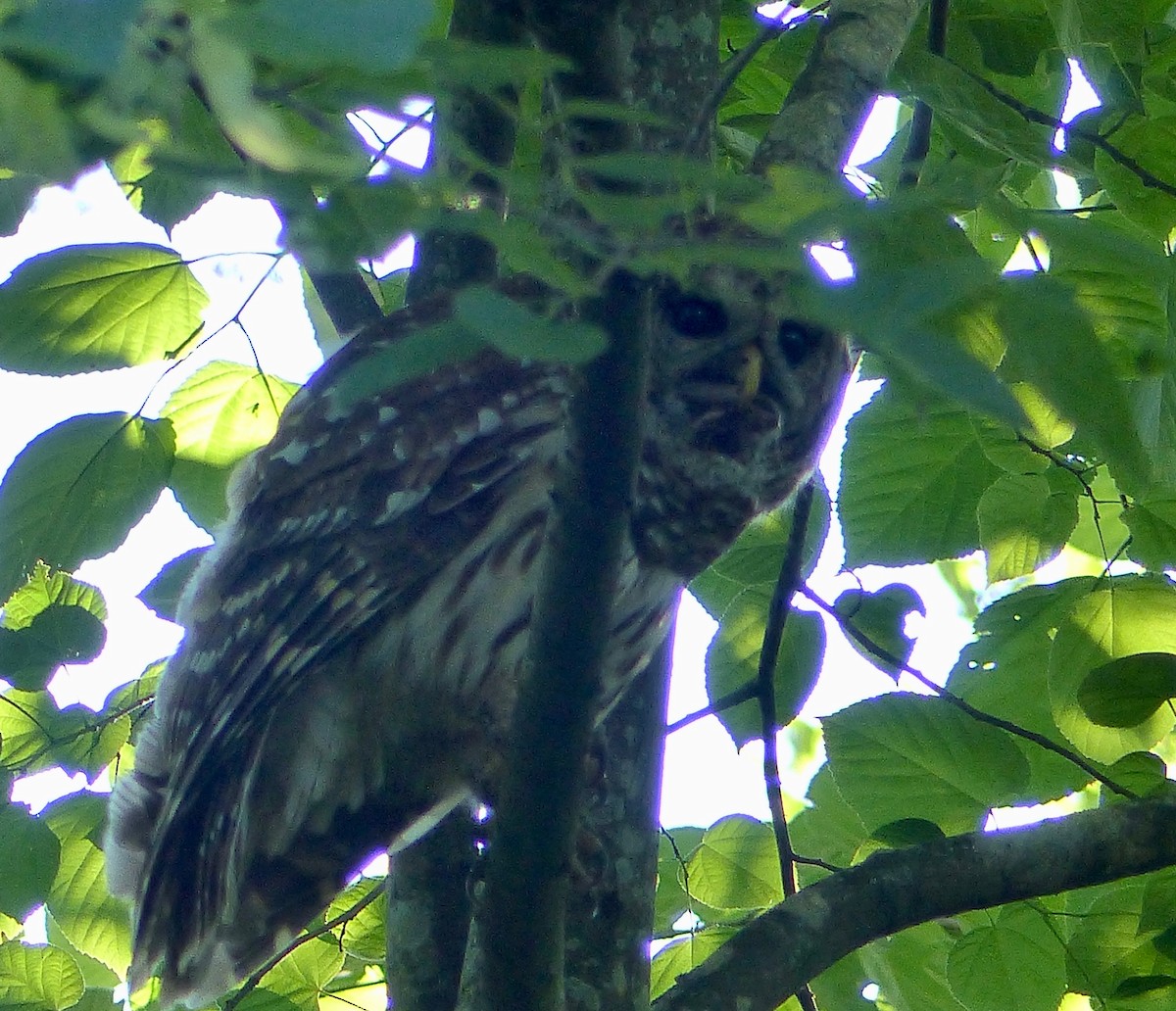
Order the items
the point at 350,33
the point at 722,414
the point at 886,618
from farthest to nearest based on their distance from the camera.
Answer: the point at 886,618 → the point at 722,414 → the point at 350,33

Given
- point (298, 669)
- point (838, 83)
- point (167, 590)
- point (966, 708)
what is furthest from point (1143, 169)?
point (167, 590)

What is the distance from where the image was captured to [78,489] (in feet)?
8.26

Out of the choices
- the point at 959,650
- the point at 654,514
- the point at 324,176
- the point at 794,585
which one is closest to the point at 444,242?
the point at 654,514

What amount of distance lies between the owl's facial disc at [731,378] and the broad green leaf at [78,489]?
973mm

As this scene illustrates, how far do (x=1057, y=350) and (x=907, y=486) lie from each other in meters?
2.08

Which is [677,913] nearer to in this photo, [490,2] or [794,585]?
[794,585]

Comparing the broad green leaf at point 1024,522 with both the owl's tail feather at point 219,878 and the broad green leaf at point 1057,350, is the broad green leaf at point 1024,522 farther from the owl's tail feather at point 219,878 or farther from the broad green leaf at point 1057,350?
the broad green leaf at point 1057,350

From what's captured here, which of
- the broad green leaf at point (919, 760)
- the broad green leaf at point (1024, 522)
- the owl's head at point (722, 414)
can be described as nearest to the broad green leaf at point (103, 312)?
the owl's head at point (722, 414)

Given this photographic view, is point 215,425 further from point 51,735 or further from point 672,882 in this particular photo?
point 672,882

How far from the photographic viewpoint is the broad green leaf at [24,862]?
2.50 meters

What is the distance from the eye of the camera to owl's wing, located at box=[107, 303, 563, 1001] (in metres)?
2.38

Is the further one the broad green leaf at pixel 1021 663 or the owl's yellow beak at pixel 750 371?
the broad green leaf at pixel 1021 663

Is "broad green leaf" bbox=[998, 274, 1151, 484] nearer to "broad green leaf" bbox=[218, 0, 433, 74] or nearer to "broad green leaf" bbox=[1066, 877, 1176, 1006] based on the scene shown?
"broad green leaf" bbox=[218, 0, 433, 74]

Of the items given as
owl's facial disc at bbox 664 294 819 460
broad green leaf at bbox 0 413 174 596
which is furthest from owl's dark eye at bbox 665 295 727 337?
broad green leaf at bbox 0 413 174 596
